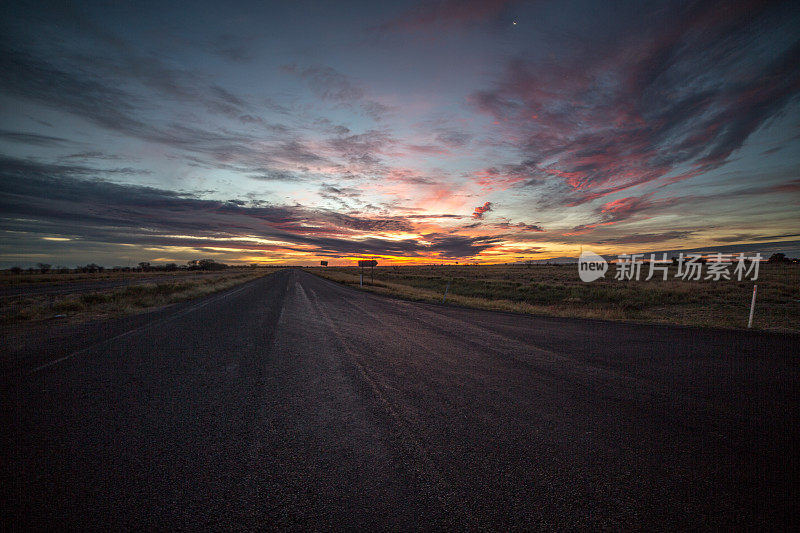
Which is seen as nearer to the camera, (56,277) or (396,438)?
(396,438)

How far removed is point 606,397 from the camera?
15.6ft

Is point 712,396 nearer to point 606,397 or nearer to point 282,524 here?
point 606,397

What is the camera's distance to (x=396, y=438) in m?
3.52

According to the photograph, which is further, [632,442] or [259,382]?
[259,382]

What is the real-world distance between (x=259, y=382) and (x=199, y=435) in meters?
1.68

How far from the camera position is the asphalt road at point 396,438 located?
2.42 metres

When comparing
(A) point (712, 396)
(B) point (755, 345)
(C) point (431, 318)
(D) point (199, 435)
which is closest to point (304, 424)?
(D) point (199, 435)

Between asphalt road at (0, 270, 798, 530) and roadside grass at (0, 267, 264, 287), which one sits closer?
asphalt road at (0, 270, 798, 530)

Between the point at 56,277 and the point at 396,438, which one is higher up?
the point at 396,438

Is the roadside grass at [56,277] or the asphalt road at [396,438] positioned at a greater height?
the asphalt road at [396,438]

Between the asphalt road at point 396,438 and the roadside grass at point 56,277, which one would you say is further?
the roadside grass at point 56,277

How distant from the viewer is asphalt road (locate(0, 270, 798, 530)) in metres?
2.42

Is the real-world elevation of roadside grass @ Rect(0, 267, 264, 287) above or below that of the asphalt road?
below

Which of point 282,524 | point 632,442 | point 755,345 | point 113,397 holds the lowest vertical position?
point 113,397
